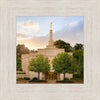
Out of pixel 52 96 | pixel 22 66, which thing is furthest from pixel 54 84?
pixel 22 66

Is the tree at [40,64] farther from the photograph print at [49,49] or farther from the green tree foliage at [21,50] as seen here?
the green tree foliage at [21,50]

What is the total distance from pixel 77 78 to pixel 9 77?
1405 mm

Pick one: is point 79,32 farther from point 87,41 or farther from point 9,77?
point 9,77

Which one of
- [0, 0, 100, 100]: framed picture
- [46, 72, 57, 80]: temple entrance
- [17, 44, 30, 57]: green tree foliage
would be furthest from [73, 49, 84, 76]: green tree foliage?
[17, 44, 30, 57]: green tree foliage

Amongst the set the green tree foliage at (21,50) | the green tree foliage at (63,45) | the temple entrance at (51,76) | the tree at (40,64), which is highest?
the green tree foliage at (63,45)

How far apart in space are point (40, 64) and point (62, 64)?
50cm

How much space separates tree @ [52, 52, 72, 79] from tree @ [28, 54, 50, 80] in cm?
17

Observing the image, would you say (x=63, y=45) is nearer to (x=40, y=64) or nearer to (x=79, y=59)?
(x=79, y=59)

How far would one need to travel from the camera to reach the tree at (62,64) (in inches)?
111

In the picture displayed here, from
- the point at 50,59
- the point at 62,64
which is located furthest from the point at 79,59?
the point at 50,59

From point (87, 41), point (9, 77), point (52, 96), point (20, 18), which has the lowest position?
point (52, 96)

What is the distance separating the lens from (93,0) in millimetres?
Answer: 2424

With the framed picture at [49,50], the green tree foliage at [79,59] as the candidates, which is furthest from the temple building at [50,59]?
the green tree foliage at [79,59]

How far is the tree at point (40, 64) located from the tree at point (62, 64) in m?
0.17
